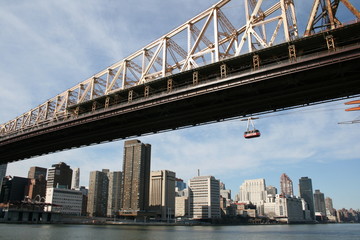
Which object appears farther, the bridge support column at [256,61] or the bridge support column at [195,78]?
the bridge support column at [195,78]

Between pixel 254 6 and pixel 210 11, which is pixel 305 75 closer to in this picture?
pixel 254 6

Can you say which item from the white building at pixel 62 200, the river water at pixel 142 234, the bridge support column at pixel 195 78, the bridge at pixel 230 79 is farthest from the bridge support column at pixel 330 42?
the white building at pixel 62 200

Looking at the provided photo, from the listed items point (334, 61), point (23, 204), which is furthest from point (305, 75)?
point (23, 204)

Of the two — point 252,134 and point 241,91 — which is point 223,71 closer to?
point 241,91

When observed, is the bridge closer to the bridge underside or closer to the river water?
the bridge underside

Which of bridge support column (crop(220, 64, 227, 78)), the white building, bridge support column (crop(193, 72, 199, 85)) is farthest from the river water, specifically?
the white building

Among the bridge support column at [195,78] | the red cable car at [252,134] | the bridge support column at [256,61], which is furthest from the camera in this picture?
the red cable car at [252,134]

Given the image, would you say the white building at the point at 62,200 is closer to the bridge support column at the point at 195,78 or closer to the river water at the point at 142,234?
the river water at the point at 142,234

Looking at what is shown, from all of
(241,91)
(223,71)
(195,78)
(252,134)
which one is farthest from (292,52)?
(252,134)

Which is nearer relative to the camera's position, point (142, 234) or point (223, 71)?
point (223, 71)
